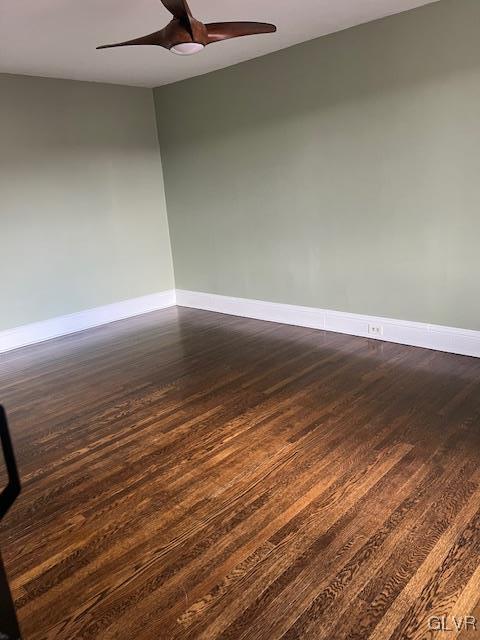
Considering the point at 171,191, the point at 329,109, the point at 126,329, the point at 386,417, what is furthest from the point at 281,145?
the point at 386,417

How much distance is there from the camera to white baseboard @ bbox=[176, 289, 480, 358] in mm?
3920

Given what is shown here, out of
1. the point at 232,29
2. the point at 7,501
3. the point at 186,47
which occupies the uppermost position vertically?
the point at 232,29

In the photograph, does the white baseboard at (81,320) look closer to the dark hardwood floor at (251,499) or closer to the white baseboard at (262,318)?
the white baseboard at (262,318)

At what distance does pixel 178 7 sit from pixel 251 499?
2389 mm

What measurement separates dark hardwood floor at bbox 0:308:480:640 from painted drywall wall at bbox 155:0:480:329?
2.58 ft

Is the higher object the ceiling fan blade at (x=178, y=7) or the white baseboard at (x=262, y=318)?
the ceiling fan blade at (x=178, y=7)

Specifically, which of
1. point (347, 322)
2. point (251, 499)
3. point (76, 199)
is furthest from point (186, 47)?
point (76, 199)

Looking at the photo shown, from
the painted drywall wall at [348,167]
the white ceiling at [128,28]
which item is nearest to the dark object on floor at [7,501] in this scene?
the white ceiling at [128,28]

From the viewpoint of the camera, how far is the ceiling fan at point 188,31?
249 centimetres

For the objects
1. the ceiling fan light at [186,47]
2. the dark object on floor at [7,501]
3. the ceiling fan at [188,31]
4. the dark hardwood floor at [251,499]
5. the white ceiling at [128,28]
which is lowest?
the dark hardwood floor at [251,499]

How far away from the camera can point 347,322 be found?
4.60 meters

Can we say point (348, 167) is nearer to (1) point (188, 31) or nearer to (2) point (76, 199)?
(1) point (188, 31)

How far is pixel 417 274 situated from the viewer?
403 centimetres

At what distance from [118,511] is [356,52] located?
12.5ft
